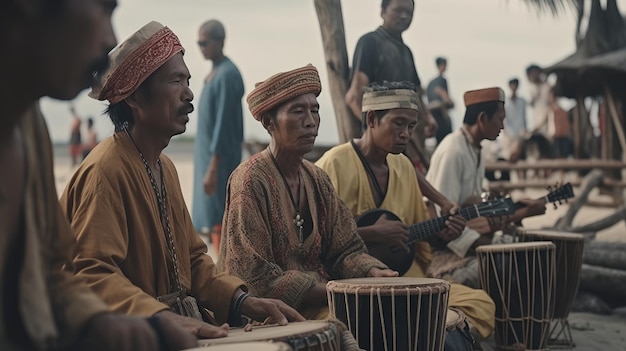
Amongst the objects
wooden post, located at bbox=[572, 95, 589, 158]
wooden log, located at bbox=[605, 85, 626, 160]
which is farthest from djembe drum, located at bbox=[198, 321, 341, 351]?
wooden post, located at bbox=[572, 95, 589, 158]

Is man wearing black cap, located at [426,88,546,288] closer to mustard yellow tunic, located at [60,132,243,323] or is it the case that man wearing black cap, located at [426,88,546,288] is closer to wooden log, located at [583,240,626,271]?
wooden log, located at [583,240,626,271]

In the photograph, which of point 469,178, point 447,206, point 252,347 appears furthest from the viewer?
point 469,178

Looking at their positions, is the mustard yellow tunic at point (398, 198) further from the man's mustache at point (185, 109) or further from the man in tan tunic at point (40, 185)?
the man in tan tunic at point (40, 185)

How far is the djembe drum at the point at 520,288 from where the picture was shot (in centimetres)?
637

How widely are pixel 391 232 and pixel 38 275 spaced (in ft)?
12.8

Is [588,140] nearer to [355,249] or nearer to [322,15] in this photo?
[322,15]

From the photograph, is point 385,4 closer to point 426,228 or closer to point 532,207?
point 532,207

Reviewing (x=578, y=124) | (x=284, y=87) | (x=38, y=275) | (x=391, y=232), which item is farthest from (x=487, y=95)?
(x=578, y=124)

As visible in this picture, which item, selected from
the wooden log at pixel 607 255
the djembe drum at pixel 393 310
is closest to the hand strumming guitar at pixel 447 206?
the djembe drum at pixel 393 310

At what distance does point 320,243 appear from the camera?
16.2ft

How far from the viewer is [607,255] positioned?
28.0ft

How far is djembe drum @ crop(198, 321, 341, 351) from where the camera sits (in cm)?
307

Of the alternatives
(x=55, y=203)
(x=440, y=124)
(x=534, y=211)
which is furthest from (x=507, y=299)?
(x=440, y=124)

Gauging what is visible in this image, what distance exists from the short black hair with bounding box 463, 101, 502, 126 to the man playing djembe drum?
1.12m
